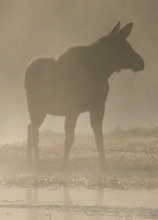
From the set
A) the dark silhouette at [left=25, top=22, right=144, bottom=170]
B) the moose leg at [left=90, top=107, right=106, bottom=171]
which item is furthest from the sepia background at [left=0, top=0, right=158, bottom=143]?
the moose leg at [left=90, top=107, right=106, bottom=171]

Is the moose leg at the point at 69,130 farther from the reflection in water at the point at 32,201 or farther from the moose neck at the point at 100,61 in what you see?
the reflection in water at the point at 32,201

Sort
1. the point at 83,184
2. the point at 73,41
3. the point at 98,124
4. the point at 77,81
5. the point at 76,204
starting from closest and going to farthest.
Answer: the point at 76,204 < the point at 83,184 < the point at 77,81 < the point at 98,124 < the point at 73,41

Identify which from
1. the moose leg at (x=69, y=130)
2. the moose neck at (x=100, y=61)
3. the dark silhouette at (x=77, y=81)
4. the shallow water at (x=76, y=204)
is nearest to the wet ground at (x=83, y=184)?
the shallow water at (x=76, y=204)

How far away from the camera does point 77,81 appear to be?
10352 mm

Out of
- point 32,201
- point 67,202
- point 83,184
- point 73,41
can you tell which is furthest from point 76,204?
point 73,41

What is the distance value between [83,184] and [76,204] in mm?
1760

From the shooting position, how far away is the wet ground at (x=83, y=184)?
633 centimetres

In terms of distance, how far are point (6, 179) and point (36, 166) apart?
1785 millimetres

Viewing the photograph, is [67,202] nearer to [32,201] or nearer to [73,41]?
[32,201]

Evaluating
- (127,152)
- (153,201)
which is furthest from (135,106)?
(153,201)

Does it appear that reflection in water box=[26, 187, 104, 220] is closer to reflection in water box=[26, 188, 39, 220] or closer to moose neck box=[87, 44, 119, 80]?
reflection in water box=[26, 188, 39, 220]

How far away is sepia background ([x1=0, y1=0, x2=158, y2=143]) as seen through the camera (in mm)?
31297

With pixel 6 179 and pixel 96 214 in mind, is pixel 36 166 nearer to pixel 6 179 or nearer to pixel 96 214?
pixel 6 179

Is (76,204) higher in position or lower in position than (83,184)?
lower
